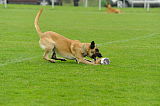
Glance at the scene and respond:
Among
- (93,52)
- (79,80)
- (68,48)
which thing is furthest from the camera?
(68,48)

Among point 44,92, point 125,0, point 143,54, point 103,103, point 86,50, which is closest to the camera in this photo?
point 103,103

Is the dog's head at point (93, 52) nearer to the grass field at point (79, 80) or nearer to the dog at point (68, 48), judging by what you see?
the dog at point (68, 48)

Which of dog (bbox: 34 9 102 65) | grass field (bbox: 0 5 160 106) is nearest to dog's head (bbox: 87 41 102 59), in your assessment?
dog (bbox: 34 9 102 65)

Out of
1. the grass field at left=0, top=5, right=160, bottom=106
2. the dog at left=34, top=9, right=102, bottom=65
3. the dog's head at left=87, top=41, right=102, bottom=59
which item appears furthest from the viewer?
the dog at left=34, top=9, right=102, bottom=65

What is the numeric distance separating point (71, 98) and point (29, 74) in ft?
7.86

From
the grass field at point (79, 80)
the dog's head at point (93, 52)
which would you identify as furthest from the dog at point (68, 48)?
the grass field at point (79, 80)

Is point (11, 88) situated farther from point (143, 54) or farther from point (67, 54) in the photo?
point (143, 54)

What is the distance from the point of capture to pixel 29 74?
1009 centimetres

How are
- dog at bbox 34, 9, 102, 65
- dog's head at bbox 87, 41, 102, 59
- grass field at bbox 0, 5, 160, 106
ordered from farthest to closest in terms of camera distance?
dog at bbox 34, 9, 102, 65, dog's head at bbox 87, 41, 102, 59, grass field at bbox 0, 5, 160, 106

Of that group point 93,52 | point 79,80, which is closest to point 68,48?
point 93,52

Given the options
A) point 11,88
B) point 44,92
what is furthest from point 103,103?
point 11,88

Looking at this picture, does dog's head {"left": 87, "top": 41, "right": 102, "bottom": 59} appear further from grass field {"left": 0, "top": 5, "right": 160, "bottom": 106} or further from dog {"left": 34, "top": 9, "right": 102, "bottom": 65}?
grass field {"left": 0, "top": 5, "right": 160, "bottom": 106}

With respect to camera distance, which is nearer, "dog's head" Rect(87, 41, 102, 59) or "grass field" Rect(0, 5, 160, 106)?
"grass field" Rect(0, 5, 160, 106)

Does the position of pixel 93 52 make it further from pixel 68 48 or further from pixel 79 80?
pixel 79 80
